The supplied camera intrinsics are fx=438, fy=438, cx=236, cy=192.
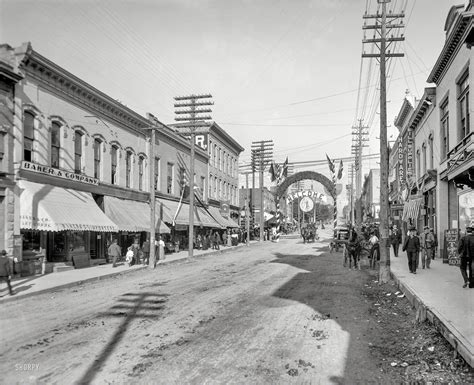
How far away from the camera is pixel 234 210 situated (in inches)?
2251

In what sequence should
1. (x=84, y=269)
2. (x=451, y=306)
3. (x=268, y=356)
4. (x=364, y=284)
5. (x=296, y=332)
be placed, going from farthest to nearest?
(x=84, y=269)
(x=364, y=284)
(x=451, y=306)
(x=296, y=332)
(x=268, y=356)

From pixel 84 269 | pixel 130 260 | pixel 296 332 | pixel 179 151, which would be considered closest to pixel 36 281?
pixel 84 269

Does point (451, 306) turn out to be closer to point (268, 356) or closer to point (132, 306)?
point (268, 356)

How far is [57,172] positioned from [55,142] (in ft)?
5.37

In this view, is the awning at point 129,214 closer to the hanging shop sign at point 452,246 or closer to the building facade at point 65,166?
the building facade at point 65,166

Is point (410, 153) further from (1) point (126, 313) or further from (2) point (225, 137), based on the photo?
(1) point (126, 313)

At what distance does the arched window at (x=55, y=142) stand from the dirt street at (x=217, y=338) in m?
9.20

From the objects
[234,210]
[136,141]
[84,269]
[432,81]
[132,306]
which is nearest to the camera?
[132,306]

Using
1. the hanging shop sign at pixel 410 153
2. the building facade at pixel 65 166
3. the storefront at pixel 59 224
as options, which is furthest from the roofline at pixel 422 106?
the storefront at pixel 59 224

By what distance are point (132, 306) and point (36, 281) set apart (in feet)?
24.9

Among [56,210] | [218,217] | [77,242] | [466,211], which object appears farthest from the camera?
[218,217]

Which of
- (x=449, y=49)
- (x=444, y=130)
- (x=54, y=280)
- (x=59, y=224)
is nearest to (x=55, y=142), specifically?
(x=59, y=224)

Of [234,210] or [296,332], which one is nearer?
[296,332]

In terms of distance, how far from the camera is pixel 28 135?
1967 centimetres
